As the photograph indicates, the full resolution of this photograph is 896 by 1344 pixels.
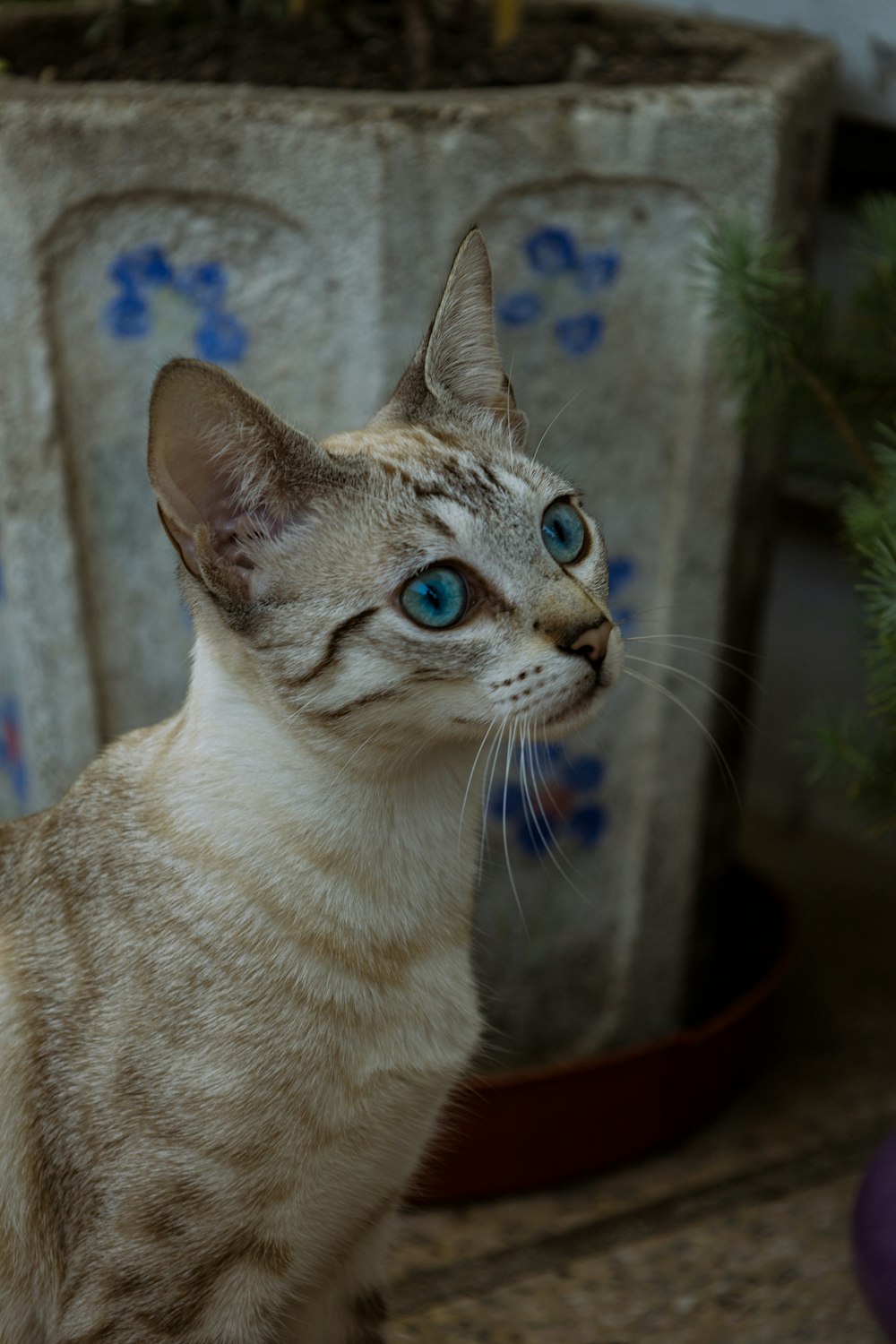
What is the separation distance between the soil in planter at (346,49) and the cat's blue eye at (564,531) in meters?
0.82

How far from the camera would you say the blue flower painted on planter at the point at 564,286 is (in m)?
1.67

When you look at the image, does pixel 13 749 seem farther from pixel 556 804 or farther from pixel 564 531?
pixel 564 531

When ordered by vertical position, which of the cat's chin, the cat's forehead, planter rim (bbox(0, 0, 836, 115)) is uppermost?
planter rim (bbox(0, 0, 836, 115))

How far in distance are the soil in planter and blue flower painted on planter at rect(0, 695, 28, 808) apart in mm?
816

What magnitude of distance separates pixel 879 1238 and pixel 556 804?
26.3 inches

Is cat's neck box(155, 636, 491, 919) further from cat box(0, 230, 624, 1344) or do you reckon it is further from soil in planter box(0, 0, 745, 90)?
soil in planter box(0, 0, 745, 90)

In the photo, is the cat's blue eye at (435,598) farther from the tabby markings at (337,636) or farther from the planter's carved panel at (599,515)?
the planter's carved panel at (599,515)

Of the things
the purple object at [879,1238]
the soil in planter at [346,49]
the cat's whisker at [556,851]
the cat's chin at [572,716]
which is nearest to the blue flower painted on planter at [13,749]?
the cat's whisker at [556,851]

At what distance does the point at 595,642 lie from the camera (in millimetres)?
1096

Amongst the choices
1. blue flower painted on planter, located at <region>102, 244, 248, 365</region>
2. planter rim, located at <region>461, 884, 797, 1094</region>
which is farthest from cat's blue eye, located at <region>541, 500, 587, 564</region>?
planter rim, located at <region>461, 884, 797, 1094</region>

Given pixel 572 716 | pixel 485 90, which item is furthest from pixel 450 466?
pixel 485 90

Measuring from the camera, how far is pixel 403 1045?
1.18 m

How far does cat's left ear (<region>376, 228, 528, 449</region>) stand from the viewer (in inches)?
48.6

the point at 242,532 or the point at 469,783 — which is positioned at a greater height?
the point at 242,532
